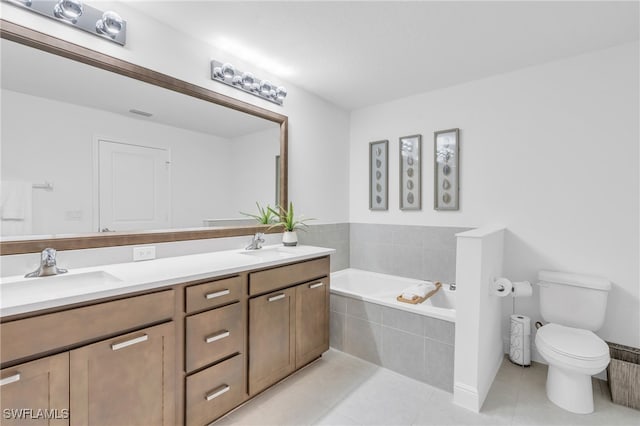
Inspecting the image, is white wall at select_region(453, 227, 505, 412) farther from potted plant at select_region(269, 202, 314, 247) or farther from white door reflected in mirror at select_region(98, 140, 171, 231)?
white door reflected in mirror at select_region(98, 140, 171, 231)

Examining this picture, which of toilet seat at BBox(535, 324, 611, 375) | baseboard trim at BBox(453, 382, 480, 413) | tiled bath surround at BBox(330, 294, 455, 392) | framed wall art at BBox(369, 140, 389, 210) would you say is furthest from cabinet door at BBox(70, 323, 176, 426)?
framed wall art at BBox(369, 140, 389, 210)

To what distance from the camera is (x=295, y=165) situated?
115 inches

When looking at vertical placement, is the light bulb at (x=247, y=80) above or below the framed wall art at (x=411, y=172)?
above

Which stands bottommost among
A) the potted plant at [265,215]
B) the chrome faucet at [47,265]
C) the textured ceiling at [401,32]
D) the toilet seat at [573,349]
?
the toilet seat at [573,349]

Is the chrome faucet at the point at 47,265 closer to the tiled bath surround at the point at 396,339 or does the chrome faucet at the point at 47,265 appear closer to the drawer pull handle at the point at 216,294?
the drawer pull handle at the point at 216,294

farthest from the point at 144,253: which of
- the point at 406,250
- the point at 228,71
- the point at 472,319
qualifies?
the point at 406,250

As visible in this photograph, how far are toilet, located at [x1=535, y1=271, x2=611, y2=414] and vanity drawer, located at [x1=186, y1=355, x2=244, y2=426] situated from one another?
77.9 inches

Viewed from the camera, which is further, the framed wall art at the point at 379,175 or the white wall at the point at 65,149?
the framed wall art at the point at 379,175

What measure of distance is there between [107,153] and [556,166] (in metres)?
3.23

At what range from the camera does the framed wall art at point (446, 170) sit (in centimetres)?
288

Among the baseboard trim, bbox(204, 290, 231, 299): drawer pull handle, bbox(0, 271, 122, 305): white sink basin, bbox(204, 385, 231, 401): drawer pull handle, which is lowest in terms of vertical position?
the baseboard trim

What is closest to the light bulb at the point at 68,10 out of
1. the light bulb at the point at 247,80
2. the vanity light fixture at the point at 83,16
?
the vanity light fixture at the point at 83,16

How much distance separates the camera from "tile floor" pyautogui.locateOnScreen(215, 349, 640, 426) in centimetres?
179

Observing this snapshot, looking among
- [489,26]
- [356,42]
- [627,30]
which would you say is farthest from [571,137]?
[356,42]
